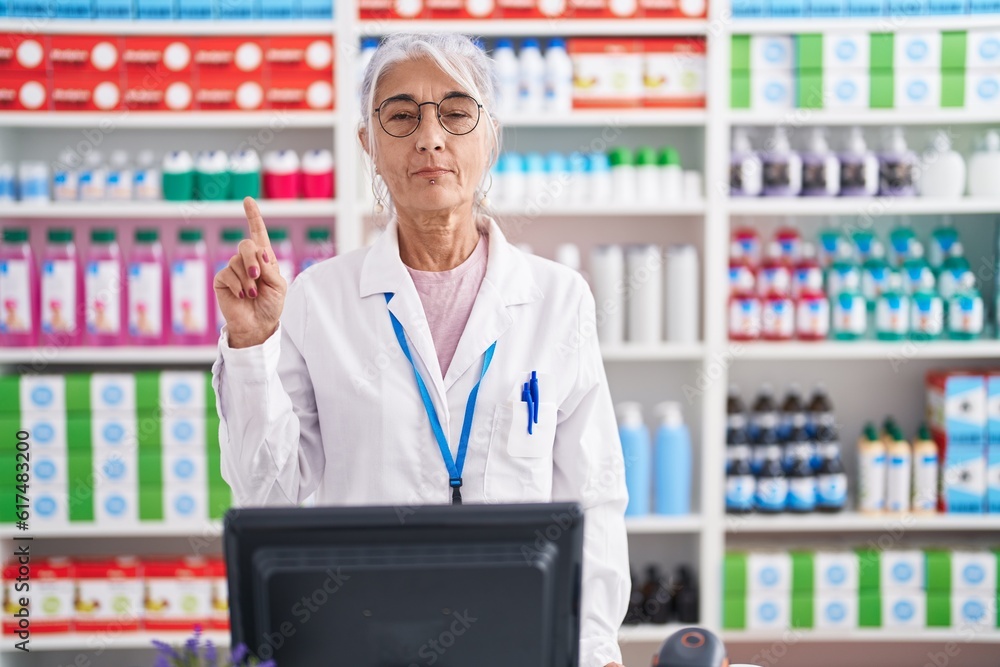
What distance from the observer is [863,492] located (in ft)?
10.1

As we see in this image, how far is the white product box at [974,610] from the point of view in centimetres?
303

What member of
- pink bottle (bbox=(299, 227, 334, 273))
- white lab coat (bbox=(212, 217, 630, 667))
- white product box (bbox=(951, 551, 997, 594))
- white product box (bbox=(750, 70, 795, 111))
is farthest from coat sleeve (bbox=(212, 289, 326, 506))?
white product box (bbox=(951, 551, 997, 594))

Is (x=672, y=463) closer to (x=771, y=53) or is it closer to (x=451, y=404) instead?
(x=771, y=53)

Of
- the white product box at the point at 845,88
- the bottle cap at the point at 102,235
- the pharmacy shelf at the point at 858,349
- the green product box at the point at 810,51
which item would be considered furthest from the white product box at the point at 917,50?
the bottle cap at the point at 102,235

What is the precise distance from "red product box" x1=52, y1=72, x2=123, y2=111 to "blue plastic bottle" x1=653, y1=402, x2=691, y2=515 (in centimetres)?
196

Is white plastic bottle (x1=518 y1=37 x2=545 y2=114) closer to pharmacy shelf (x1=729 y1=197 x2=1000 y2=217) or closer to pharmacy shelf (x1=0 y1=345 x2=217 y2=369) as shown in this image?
pharmacy shelf (x1=729 y1=197 x2=1000 y2=217)

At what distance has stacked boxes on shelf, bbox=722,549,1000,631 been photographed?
9.93ft

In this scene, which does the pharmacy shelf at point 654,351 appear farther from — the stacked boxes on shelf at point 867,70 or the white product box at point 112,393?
the white product box at point 112,393

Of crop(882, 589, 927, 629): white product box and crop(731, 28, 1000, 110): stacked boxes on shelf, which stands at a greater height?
crop(731, 28, 1000, 110): stacked boxes on shelf

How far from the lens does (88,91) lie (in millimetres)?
2895

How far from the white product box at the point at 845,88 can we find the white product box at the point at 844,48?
3cm

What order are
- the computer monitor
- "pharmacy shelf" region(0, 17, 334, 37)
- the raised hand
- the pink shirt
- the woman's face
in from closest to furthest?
the computer monitor, the raised hand, the woman's face, the pink shirt, "pharmacy shelf" region(0, 17, 334, 37)

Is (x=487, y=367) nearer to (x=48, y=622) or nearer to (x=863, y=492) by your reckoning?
(x=863, y=492)

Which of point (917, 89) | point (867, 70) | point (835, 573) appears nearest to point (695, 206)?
point (867, 70)
